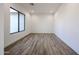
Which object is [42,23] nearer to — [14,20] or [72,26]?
[14,20]

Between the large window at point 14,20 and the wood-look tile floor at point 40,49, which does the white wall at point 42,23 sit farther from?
the wood-look tile floor at point 40,49

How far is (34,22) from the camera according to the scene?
45.7ft

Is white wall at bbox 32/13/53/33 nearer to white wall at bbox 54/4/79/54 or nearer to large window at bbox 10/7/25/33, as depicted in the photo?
large window at bbox 10/7/25/33

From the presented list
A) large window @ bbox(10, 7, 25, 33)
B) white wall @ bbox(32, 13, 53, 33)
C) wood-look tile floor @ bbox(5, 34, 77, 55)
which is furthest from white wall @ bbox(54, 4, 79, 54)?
white wall @ bbox(32, 13, 53, 33)

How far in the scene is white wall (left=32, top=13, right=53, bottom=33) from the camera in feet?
45.3

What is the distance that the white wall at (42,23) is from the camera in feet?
45.3

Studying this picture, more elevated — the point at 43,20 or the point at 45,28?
the point at 43,20

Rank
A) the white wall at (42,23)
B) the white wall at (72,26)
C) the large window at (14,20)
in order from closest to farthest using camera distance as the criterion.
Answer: the white wall at (72,26), the large window at (14,20), the white wall at (42,23)

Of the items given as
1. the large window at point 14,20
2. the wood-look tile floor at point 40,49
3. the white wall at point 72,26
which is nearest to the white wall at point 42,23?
the large window at point 14,20

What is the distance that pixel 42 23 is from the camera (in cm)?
1392

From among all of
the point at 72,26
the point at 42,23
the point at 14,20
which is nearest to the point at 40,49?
the point at 72,26

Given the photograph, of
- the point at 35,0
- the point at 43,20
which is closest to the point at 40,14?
the point at 43,20
